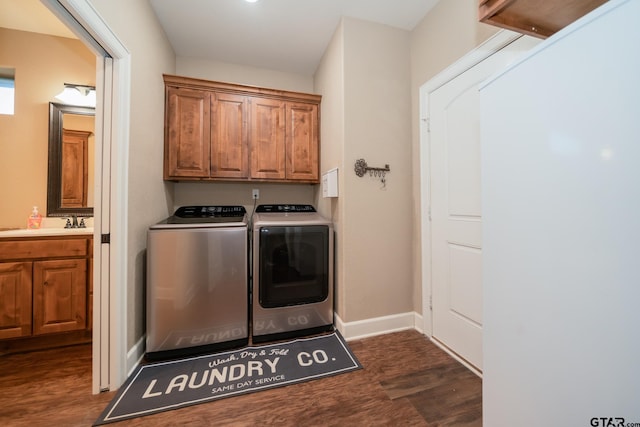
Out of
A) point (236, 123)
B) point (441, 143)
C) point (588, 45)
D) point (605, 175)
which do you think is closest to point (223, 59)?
point (236, 123)

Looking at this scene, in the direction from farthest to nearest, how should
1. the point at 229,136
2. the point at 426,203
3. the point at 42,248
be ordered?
the point at 229,136, the point at 426,203, the point at 42,248

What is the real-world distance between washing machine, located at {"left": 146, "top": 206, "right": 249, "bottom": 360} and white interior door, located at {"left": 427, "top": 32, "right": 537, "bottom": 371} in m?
1.61

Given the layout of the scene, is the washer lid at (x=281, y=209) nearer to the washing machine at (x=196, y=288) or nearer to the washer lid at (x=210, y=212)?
the washer lid at (x=210, y=212)

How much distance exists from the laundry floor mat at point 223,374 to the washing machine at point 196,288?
125 millimetres

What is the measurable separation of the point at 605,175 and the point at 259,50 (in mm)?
2893

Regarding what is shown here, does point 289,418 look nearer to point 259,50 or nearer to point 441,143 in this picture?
point 441,143

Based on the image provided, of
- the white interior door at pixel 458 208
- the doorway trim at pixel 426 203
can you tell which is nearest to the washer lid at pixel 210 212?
the doorway trim at pixel 426 203

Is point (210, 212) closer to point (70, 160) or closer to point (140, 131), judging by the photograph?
point (140, 131)

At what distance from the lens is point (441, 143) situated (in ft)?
6.18

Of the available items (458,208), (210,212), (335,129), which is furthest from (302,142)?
(458,208)

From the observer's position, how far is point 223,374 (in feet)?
5.21

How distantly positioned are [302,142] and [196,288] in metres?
1.77

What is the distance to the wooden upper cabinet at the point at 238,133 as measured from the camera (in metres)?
2.32

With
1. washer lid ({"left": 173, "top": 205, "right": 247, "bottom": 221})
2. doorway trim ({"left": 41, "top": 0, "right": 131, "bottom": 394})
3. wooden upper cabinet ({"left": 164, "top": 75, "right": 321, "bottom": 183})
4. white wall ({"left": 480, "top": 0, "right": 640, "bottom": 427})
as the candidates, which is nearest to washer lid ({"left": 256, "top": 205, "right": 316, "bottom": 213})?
washer lid ({"left": 173, "top": 205, "right": 247, "bottom": 221})
